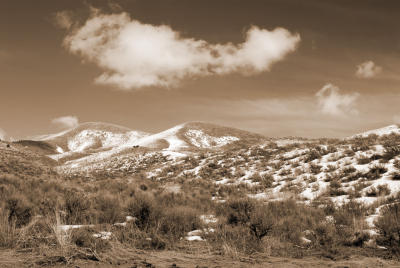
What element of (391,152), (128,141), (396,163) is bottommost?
(396,163)

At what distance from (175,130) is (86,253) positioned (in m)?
75.1

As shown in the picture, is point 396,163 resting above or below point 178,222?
above

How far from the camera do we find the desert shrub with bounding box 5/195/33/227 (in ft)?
21.7

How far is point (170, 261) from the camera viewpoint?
433cm

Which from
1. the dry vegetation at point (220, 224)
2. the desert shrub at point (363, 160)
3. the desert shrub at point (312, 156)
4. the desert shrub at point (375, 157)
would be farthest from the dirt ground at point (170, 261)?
the desert shrub at point (312, 156)

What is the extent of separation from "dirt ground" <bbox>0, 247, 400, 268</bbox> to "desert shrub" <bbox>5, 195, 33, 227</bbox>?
2.37 meters

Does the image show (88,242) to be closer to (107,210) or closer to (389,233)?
(107,210)

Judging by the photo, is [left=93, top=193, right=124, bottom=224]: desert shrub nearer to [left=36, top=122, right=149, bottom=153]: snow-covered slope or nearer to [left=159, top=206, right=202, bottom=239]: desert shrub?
[left=159, top=206, right=202, bottom=239]: desert shrub

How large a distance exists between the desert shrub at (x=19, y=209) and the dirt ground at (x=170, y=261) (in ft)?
7.77

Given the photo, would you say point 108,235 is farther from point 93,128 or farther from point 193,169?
point 93,128

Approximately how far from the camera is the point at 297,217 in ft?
23.7

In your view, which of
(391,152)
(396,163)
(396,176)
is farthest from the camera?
(391,152)

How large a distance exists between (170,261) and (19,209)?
15.4 ft

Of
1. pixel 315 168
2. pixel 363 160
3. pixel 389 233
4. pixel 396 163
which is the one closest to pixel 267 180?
pixel 315 168
